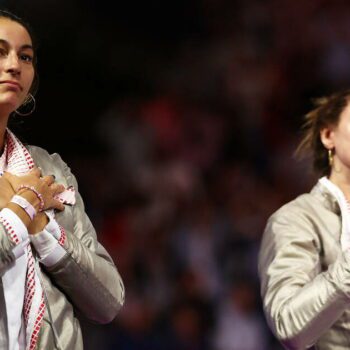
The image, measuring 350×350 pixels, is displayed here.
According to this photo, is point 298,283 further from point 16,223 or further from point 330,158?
point 16,223

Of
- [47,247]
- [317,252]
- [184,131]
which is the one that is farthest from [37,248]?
[184,131]

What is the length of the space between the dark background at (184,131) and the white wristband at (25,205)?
2016mm

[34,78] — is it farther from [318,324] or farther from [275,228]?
[318,324]

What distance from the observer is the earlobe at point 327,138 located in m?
2.61

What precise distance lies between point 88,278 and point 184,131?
2.98 metres

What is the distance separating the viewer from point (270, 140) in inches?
193

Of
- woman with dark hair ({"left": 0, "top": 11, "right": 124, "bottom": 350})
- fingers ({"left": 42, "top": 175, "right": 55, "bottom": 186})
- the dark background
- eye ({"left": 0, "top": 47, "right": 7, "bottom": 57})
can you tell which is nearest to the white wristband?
woman with dark hair ({"left": 0, "top": 11, "right": 124, "bottom": 350})

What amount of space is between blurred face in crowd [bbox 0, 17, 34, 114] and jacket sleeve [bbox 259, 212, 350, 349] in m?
0.76

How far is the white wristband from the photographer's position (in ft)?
6.27

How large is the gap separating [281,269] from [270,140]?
257cm

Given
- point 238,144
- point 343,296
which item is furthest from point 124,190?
point 343,296

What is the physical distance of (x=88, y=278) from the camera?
77.7 inches

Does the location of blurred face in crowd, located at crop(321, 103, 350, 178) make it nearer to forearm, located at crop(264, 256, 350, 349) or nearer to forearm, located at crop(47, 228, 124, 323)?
forearm, located at crop(264, 256, 350, 349)

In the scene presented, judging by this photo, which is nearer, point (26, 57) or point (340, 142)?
point (26, 57)
